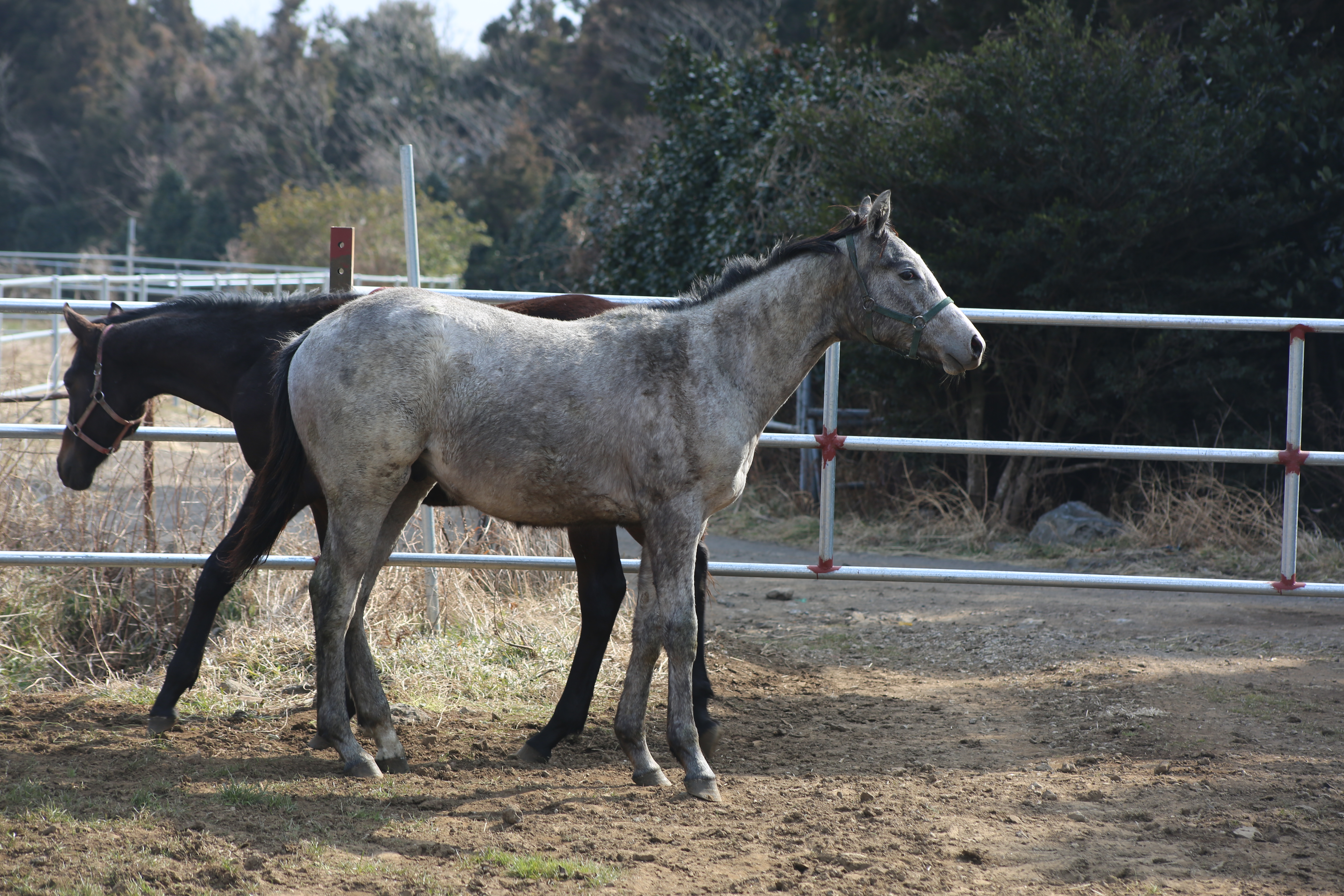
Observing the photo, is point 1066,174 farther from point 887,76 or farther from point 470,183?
point 470,183

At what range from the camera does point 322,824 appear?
317cm

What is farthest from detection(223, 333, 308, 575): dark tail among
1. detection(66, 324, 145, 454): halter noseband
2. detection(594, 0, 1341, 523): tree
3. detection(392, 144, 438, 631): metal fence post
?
detection(594, 0, 1341, 523): tree

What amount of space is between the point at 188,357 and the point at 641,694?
2.28 m

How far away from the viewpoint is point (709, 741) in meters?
3.95

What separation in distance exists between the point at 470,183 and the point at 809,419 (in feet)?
68.9

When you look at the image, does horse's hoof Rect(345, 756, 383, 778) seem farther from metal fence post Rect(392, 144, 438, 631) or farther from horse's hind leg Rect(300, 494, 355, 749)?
metal fence post Rect(392, 144, 438, 631)

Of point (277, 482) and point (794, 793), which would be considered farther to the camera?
point (277, 482)

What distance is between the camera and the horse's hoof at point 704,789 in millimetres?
3480

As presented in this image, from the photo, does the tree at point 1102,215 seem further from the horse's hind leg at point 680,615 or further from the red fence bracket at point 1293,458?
the horse's hind leg at point 680,615

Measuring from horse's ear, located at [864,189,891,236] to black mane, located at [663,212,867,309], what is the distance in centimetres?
3

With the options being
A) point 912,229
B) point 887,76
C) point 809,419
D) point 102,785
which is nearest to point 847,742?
point 102,785

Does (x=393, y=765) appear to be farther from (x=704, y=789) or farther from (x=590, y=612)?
(x=704, y=789)

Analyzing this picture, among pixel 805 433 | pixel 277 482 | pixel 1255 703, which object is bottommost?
pixel 1255 703

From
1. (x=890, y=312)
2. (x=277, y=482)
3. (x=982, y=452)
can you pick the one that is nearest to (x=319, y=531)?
(x=277, y=482)
